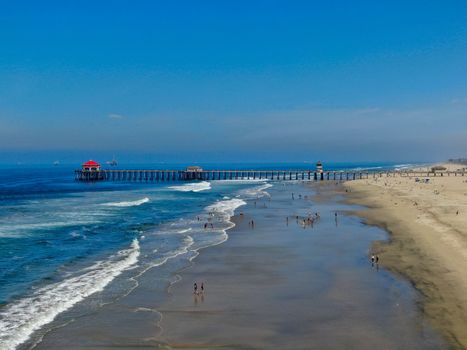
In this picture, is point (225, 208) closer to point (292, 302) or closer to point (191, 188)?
point (292, 302)

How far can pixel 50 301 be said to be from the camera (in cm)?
2150

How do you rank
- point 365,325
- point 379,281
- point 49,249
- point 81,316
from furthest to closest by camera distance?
point 49,249, point 379,281, point 81,316, point 365,325

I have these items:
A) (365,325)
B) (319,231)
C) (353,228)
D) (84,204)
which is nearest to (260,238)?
(319,231)

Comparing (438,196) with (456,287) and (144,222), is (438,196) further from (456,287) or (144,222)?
(456,287)

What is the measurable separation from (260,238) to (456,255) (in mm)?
14337

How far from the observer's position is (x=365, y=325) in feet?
59.8

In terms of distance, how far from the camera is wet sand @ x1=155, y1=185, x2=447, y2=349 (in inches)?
671

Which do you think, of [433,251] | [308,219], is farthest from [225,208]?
[433,251]

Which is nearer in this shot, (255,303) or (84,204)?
(255,303)

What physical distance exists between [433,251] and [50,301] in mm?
21758

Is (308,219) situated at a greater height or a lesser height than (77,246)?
greater

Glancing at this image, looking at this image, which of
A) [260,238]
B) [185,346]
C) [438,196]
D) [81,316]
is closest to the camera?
[185,346]

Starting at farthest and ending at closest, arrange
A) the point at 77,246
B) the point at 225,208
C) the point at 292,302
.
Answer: the point at 225,208 < the point at 77,246 < the point at 292,302

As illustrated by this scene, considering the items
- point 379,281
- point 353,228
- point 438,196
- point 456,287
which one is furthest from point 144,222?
point 438,196
